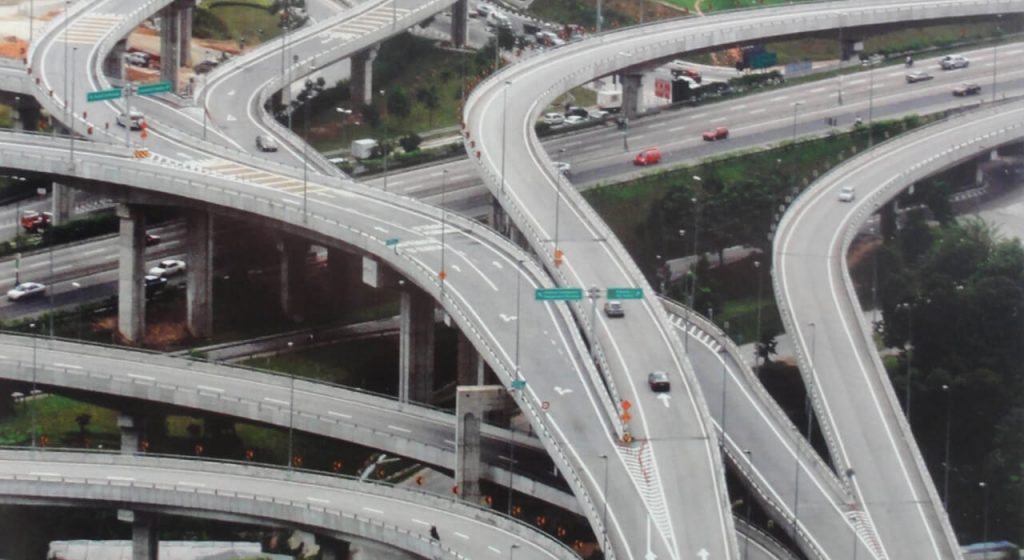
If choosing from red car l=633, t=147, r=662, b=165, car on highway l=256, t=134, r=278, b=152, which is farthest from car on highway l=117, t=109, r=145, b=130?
red car l=633, t=147, r=662, b=165

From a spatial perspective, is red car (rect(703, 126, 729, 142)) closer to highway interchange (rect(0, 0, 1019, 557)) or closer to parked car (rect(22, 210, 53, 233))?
highway interchange (rect(0, 0, 1019, 557))

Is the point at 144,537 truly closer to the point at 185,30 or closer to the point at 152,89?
the point at 152,89

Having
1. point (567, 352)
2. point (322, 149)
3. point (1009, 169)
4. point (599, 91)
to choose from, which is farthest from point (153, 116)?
point (1009, 169)

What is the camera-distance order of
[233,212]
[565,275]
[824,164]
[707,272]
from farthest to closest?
[824,164] → [707,272] → [233,212] → [565,275]

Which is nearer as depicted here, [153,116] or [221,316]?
[221,316]

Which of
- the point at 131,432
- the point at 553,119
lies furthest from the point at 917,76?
the point at 131,432

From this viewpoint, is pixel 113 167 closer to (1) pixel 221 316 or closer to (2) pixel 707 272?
(1) pixel 221 316
